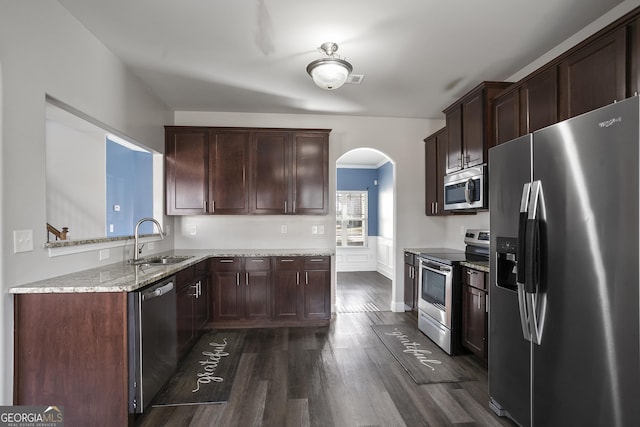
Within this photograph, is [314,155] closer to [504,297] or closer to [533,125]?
[533,125]

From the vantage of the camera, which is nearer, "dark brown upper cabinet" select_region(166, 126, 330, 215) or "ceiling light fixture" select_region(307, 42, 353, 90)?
"ceiling light fixture" select_region(307, 42, 353, 90)

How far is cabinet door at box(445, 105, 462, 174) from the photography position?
3369 mm

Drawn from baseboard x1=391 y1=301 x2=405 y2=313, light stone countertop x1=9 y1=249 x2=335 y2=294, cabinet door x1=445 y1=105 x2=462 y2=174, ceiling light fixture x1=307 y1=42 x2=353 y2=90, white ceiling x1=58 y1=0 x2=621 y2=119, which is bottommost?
baseboard x1=391 y1=301 x2=405 y2=313

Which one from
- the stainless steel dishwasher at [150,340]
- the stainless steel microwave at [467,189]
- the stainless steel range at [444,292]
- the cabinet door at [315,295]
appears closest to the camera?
the stainless steel dishwasher at [150,340]

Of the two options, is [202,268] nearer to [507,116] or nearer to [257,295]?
[257,295]

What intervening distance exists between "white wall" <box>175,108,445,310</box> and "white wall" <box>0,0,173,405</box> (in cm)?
181

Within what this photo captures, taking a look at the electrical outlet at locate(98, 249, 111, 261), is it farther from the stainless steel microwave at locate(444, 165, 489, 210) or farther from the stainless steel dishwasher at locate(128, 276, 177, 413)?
the stainless steel microwave at locate(444, 165, 489, 210)

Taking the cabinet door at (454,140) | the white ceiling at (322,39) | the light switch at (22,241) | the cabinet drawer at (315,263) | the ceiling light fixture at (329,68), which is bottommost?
the cabinet drawer at (315,263)

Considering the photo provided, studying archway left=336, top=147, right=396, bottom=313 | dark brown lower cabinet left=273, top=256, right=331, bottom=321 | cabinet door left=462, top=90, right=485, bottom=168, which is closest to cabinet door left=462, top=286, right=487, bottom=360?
cabinet door left=462, top=90, right=485, bottom=168

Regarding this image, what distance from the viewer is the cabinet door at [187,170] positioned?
3947 mm

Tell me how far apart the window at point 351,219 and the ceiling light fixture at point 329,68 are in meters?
5.21

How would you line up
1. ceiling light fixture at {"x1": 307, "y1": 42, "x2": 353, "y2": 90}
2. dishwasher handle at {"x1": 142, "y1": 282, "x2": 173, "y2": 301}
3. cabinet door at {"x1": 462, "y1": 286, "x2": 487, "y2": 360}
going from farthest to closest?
cabinet door at {"x1": 462, "y1": 286, "x2": 487, "y2": 360}
ceiling light fixture at {"x1": 307, "y1": 42, "x2": 353, "y2": 90}
dishwasher handle at {"x1": 142, "y1": 282, "x2": 173, "y2": 301}

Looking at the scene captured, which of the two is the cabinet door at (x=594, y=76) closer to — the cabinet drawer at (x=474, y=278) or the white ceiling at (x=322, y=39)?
the white ceiling at (x=322, y=39)

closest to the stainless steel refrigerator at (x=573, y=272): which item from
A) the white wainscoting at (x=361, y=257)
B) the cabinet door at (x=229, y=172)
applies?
the cabinet door at (x=229, y=172)
